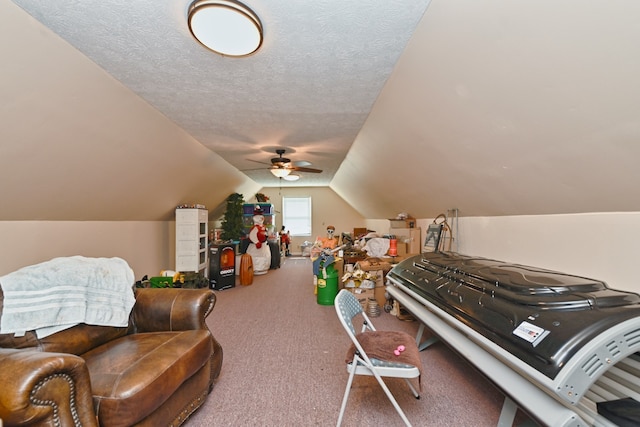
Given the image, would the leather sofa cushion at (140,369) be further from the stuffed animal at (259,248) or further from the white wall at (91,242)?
the stuffed animal at (259,248)

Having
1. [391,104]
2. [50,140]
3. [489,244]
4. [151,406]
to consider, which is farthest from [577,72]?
[50,140]

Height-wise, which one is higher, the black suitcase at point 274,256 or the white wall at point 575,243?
the white wall at point 575,243

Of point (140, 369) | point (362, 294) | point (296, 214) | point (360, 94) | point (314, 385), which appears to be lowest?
point (314, 385)

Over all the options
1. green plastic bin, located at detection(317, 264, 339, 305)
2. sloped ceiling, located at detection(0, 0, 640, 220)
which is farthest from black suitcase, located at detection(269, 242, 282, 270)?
sloped ceiling, located at detection(0, 0, 640, 220)

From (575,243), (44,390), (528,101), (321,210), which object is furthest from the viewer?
(321,210)

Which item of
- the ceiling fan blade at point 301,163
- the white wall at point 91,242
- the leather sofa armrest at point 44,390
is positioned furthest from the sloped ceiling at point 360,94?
the ceiling fan blade at point 301,163

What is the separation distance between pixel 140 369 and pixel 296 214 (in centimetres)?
796

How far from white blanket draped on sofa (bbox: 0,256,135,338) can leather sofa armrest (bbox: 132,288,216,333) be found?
0.10 metres

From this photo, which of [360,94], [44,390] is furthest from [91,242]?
[360,94]

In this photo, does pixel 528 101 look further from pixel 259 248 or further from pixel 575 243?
pixel 259 248

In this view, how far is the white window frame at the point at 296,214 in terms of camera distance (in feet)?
30.5

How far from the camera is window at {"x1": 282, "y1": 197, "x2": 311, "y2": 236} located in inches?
366

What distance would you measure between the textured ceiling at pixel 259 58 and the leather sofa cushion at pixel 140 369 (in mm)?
1917

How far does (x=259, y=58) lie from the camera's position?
191cm
